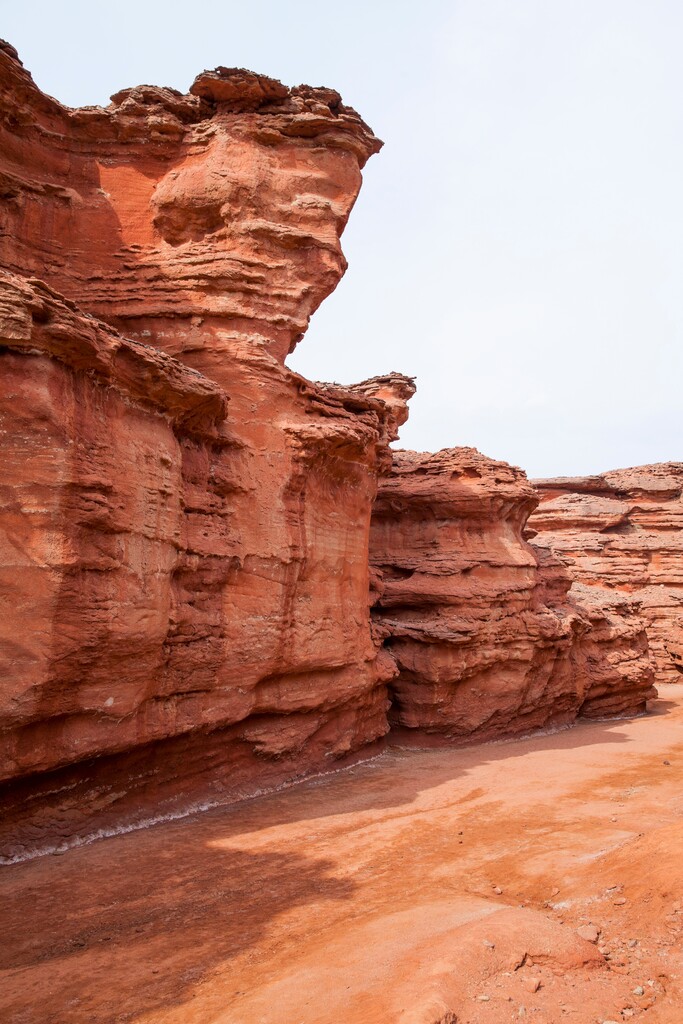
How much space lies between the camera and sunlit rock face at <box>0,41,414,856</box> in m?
7.33

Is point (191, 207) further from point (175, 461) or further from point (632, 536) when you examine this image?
point (632, 536)

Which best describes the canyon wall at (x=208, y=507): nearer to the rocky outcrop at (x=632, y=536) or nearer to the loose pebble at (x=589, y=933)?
the loose pebble at (x=589, y=933)

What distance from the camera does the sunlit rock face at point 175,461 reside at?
24.1 ft

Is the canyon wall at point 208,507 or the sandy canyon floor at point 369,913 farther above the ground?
the canyon wall at point 208,507

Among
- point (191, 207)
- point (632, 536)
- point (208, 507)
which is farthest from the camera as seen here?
point (632, 536)

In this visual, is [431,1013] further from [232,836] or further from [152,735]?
[152,735]

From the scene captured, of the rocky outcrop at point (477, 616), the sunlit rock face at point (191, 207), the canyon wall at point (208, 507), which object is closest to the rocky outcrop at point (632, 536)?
the rocky outcrop at point (477, 616)

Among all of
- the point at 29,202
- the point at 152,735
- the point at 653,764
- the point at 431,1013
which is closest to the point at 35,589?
the point at 152,735

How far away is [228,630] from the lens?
9.81 m

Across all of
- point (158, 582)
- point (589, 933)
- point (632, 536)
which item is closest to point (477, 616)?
point (158, 582)

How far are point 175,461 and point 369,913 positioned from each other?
215 inches

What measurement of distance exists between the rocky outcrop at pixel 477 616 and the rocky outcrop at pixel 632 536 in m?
7.12

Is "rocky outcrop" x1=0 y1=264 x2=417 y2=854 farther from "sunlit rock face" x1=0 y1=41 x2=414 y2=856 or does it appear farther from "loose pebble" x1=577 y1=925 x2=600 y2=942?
"loose pebble" x1=577 y1=925 x2=600 y2=942

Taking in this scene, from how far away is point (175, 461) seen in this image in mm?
8969
